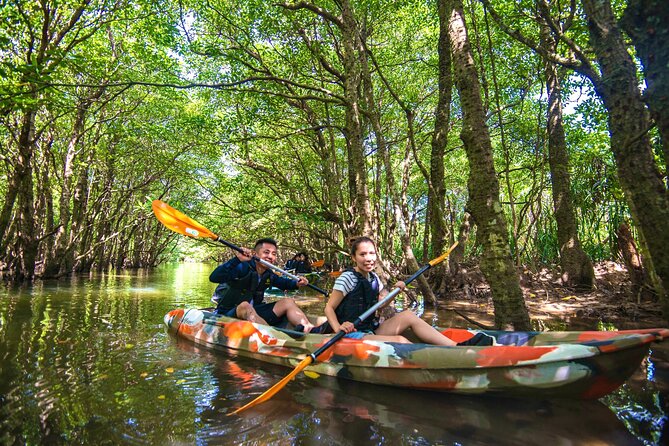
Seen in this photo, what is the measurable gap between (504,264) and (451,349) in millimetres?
1615

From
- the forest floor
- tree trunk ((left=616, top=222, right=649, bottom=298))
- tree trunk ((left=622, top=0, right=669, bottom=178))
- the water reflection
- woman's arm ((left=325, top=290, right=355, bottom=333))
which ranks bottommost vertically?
the water reflection

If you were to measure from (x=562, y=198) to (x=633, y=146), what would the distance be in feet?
16.4

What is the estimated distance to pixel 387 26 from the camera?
1196cm

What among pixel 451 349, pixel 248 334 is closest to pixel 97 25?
pixel 248 334

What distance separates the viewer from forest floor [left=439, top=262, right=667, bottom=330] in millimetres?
5520

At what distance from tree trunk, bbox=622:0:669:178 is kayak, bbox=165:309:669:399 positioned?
1399 millimetres

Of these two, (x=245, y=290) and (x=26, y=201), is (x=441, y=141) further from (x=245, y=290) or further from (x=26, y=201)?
(x=26, y=201)

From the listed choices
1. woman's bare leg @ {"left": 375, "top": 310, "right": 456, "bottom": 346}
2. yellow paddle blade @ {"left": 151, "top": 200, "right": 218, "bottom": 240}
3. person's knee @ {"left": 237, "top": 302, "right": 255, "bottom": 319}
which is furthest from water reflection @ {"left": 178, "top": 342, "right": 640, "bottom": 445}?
yellow paddle blade @ {"left": 151, "top": 200, "right": 218, "bottom": 240}

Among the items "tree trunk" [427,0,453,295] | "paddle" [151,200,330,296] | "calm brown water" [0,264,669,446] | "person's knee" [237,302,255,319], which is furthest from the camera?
"tree trunk" [427,0,453,295]

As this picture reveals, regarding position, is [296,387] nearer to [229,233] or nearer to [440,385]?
[440,385]

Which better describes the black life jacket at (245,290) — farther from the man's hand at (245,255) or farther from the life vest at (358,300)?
the life vest at (358,300)

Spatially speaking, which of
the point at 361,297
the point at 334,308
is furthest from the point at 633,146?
the point at 334,308

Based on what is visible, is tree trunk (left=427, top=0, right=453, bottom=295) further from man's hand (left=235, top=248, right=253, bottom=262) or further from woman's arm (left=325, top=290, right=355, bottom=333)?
woman's arm (left=325, top=290, right=355, bottom=333)

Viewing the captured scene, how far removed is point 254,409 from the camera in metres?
2.93
